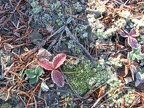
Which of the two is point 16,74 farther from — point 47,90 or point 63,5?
point 63,5

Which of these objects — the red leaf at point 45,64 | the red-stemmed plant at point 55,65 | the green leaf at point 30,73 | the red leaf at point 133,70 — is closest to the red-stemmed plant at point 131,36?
the red leaf at point 133,70

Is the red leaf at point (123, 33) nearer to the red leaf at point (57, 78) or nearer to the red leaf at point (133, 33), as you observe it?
the red leaf at point (133, 33)

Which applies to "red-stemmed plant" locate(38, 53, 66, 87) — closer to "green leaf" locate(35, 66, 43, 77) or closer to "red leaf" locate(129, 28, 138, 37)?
"green leaf" locate(35, 66, 43, 77)

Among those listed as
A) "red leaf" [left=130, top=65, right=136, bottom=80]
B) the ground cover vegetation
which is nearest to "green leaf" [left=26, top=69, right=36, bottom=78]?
the ground cover vegetation

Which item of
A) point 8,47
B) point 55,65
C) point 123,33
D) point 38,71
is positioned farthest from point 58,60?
point 123,33

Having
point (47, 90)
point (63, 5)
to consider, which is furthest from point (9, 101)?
point (63, 5)
